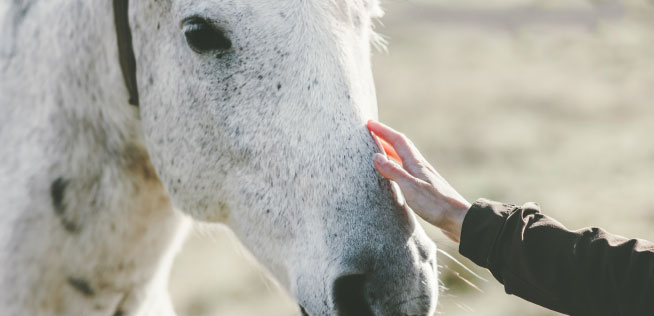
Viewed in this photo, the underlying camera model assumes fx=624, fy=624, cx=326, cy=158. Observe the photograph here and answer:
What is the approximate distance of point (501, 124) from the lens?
909 cm

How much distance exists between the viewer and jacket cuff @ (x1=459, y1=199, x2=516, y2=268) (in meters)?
1.64

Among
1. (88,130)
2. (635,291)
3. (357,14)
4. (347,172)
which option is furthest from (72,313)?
(635,291)

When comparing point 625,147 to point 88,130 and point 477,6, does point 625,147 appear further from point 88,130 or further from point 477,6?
point 88,130

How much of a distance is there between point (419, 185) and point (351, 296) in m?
0.35

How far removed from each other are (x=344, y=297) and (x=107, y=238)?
935 millimetres

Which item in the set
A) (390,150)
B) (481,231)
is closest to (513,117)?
(390,150)

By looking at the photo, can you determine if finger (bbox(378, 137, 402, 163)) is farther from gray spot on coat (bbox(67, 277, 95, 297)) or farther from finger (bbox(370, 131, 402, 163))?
gray spot on coat (bbox(67, 277, 95, 297))

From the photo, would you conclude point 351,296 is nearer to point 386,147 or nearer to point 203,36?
point 386,147

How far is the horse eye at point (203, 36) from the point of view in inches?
68.9

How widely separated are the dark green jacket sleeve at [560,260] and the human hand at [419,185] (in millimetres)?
88

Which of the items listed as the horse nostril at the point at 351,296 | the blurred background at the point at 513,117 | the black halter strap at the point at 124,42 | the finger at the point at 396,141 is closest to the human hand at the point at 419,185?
the finger at the point at 396,141

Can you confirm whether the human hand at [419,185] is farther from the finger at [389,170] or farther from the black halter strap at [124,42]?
the black halter strap at [124,42]

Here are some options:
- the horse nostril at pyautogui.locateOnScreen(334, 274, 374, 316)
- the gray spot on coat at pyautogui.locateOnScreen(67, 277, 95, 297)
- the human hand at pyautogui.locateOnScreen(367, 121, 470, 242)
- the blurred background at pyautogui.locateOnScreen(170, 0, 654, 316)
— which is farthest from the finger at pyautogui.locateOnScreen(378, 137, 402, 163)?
the blurred background at pyautogui.locateOnScreen(170, 0, 654, 316)

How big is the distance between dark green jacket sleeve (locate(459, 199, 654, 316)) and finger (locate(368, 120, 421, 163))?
24cm
